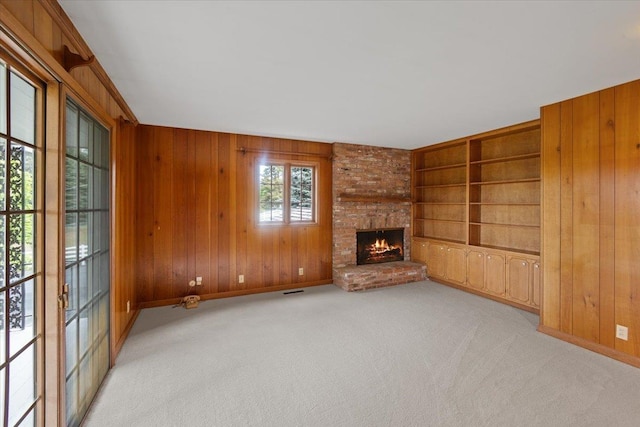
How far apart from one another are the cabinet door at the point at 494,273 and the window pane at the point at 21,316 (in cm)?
532

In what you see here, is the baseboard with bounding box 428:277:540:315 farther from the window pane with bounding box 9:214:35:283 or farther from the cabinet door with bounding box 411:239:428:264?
the window pane with bounding box 9:214:35:283

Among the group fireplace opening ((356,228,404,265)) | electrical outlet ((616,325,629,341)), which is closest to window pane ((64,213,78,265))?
fireplace opening ((356,228,404,265))

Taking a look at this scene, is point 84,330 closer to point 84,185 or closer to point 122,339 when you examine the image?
point 84,185

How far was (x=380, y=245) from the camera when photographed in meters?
6.04

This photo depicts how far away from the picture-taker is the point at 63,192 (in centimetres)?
175

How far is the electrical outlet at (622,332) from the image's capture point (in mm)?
2857

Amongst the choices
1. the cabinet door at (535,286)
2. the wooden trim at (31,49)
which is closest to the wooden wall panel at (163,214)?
the wooden trim at (31,49)

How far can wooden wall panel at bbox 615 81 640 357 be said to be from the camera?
2804 millimetres

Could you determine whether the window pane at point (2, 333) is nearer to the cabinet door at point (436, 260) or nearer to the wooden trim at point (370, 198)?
the wooden trim at point (370, 198)

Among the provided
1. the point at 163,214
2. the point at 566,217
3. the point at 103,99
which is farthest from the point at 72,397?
the point at 566,217

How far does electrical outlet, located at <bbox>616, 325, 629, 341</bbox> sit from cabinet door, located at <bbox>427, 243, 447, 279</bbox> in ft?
8.85

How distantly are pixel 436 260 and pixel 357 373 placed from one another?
12.1 feet

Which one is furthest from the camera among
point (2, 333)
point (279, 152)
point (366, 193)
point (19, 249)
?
point (366, 193)

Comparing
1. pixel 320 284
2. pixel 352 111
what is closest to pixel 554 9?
pixel 352 111
